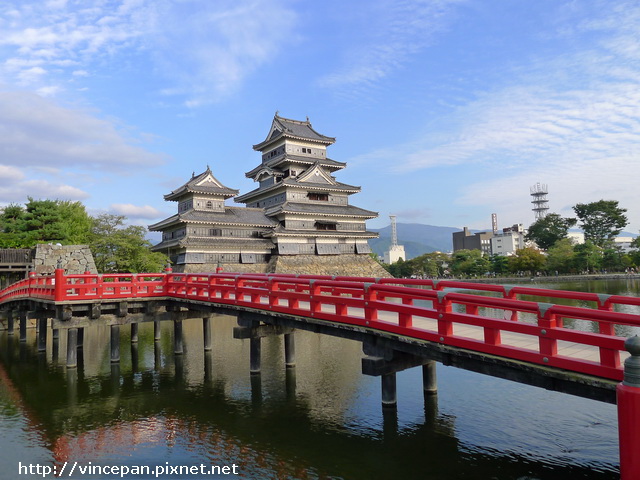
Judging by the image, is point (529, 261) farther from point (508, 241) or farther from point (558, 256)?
point (508, 241)

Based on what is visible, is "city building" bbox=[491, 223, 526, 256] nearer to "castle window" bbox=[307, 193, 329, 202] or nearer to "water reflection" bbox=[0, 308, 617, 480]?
"castle window" bbox=[307, 193, 329, 202]

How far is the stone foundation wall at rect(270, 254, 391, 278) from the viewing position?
4775 centimetres

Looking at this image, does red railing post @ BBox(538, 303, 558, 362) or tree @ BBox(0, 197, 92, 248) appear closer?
red railing post @ BBox(538, 303, 558, 362)

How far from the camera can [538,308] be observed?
22.5 ft

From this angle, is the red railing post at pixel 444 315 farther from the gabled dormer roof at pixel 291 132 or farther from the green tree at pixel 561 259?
the green tree at pixel 561 259

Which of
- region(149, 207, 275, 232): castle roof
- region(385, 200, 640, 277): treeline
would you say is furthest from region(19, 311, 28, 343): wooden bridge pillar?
region(385, 200, 640, 277): treeline

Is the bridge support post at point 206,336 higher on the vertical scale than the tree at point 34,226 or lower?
lower

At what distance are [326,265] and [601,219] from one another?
65.6 meters

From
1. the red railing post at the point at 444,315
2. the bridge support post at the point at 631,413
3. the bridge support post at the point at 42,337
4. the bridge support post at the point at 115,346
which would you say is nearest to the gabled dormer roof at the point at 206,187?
the bridge support post at the point at 42,337

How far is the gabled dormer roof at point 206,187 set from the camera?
4588 cm

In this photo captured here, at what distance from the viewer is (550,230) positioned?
300ft

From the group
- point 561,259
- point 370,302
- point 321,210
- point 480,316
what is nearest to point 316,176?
point 321,210

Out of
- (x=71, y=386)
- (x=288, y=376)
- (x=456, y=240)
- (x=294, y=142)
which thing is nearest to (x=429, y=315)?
(x=288, y=376)

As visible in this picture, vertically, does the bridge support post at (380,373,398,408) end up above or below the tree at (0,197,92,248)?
below
